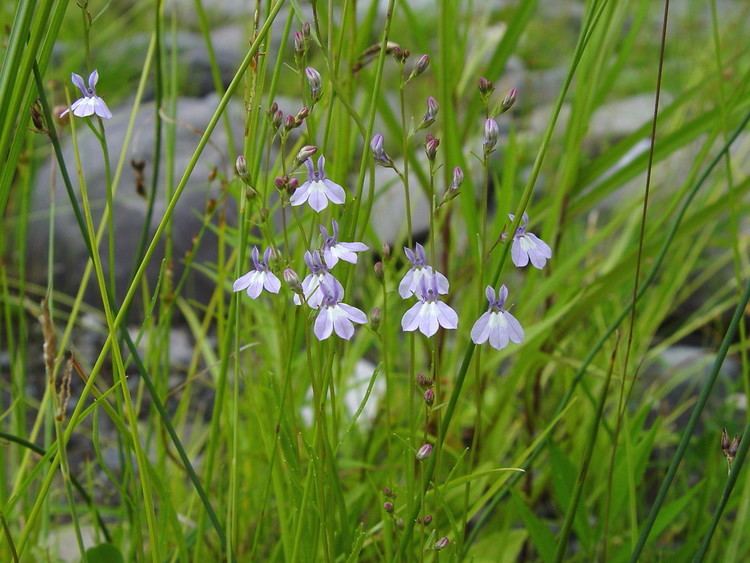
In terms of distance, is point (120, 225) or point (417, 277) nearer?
point (417, 277)

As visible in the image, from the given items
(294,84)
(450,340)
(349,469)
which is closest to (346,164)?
(349,469)

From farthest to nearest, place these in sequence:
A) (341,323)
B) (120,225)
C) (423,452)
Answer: (120,225), (423,452), (341,323)

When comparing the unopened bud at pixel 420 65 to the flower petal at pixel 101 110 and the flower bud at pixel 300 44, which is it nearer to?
the flower bud at pixel 300 44

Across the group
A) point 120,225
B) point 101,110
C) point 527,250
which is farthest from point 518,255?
point 120,225

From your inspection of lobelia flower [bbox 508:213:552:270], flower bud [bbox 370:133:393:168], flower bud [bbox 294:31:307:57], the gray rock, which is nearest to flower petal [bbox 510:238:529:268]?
lobelia flower [bbox 508:213:552:270]

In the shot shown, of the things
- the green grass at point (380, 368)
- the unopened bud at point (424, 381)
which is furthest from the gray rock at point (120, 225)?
the unopened bud at point (424, 381)

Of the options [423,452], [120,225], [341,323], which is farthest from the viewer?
[120,225]

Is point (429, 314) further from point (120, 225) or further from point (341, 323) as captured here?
point (120, 225)
